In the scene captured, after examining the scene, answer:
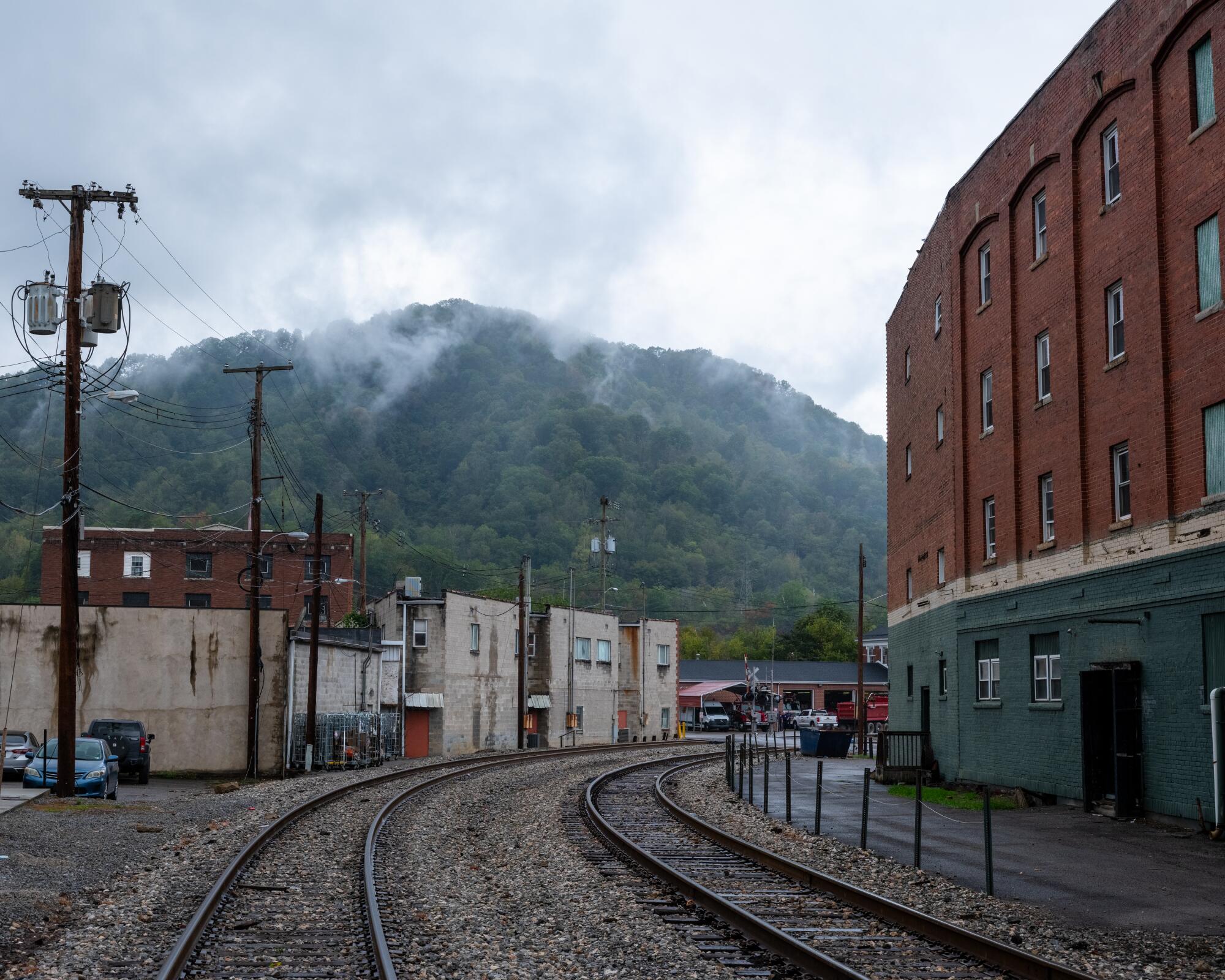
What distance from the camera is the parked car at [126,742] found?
3478 centimetres

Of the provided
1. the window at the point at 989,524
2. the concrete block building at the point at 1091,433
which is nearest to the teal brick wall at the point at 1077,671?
the concrete block building at the point at 1091,433

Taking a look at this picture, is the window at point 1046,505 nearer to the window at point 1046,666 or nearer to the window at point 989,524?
the window at point 1046,666

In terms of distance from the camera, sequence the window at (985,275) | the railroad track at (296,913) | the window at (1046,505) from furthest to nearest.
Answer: the window at (985,275) < the window at (1046,505) < the railroad track at (296,913)

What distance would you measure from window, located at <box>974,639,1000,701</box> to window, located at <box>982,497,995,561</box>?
2.02 metres

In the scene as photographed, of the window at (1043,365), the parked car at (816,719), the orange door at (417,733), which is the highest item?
the window at (1043,365)

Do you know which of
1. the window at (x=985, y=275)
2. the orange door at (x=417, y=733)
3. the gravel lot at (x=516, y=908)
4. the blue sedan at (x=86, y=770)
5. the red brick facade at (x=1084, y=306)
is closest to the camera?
the gravel lot at (x=516, y=908)

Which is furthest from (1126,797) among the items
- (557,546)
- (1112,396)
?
(557,546)

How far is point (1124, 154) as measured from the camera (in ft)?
76.6

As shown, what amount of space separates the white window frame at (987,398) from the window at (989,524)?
1.63 m

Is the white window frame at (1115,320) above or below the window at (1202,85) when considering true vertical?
below

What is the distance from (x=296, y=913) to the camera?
40.6ft

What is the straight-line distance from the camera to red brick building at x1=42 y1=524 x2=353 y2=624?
86250 mm

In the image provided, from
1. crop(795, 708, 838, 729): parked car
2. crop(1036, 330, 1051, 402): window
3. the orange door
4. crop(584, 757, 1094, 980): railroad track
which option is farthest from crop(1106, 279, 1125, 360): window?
crop(795, 708, 838, 729): parked car

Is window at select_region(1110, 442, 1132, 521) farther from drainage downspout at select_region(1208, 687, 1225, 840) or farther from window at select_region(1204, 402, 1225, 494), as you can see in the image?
drainage downspout at select_region(1208, 687, 1225, 840)
